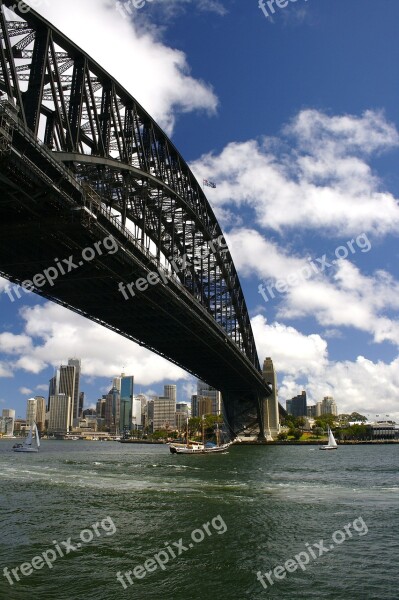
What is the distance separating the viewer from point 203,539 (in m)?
20.9

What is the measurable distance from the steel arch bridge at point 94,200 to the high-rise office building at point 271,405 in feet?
145

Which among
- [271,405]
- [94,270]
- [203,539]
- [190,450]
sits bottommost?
[203,539]

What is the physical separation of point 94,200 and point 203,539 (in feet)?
62.7

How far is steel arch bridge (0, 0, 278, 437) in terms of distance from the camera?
2708 centimetres

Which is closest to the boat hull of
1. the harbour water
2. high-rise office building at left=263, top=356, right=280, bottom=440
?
high-rise office building at left=263, top=356, right=280, bottom=440

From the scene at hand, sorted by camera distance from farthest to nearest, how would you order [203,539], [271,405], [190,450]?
[271,405]
[190,450]
[203,539]

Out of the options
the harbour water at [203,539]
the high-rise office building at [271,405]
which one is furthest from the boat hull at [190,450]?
the harbour water at [203,539]

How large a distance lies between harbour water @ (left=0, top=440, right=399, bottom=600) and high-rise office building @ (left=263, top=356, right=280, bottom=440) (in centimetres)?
8460

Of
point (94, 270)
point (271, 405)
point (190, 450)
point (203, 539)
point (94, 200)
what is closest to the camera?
point (203, 539)

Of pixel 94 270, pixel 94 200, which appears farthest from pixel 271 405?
pixel 94 200

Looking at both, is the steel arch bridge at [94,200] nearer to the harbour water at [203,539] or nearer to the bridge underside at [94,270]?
the bridge underside at [94,270]

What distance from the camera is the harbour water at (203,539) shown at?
15344 mm

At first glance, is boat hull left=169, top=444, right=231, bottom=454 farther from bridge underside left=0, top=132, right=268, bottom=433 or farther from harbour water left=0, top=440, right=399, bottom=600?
harbour water left=0, top=440, right=399, bottom=600

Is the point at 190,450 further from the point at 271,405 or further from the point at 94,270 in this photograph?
the point at 94,270
